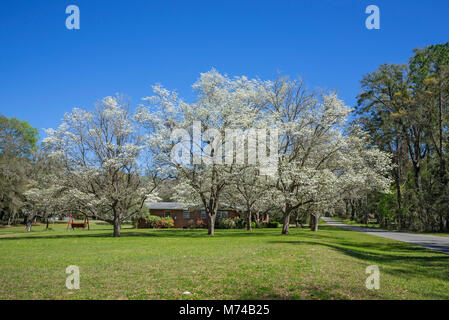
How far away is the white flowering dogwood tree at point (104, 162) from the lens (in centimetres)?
2358

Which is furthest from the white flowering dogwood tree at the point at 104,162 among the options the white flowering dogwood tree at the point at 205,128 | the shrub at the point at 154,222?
the shrub at the point at 154,222

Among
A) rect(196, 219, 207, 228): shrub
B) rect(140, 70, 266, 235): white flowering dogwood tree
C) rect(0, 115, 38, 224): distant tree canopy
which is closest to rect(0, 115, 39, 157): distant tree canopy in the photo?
A: rect(0, 115, 38, 224): distant tree canopy

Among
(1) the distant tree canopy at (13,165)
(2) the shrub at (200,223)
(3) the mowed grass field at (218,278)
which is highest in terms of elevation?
(1) the distant tree canopy at (13,165)

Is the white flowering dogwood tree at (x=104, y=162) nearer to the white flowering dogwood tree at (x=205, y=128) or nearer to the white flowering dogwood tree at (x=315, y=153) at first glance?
the white flowering dogwood tree at (x=205, y=128)

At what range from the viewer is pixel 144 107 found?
24453mm

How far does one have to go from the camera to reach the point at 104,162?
23.4 metres

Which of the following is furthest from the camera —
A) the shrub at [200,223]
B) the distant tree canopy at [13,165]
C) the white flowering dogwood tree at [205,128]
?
the shrub at [200,223]

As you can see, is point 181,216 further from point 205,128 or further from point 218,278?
point 218,278

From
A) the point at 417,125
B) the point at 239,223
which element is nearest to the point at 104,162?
the point at 239,223

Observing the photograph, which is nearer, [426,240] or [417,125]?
[426,240]

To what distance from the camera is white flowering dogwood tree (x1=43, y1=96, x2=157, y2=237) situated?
77.4 feet

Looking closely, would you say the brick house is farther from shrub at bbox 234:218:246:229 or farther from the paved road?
the paved road

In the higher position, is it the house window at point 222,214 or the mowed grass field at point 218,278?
the mowed grass field at point 218,278

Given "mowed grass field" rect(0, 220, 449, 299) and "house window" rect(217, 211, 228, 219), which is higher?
"mowed grass field" rect(0, 220, 449, 299)
